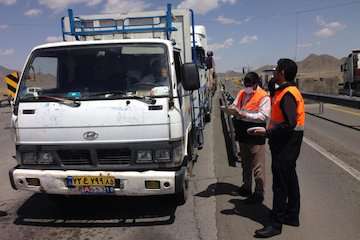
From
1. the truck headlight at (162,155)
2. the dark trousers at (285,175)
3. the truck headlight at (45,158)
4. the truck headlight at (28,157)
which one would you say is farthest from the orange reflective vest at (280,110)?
the truck headlight at (28,157)

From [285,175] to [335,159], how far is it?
437 cm

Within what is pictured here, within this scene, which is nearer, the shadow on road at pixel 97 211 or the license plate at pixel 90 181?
the license plate at pixel 90 181

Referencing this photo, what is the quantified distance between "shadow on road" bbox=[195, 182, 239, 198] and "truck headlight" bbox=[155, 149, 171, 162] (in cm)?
174

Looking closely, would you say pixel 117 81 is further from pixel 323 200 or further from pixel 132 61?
pixel 323 200

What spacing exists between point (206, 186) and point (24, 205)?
2.88 meters

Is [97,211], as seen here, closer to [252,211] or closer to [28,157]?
[28,157]

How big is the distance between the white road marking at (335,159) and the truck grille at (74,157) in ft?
14.9

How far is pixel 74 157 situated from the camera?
5605 mm

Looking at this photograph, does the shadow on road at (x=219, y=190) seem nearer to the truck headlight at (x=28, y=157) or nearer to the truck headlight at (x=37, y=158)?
the truck headlight at (x=37, y=158)

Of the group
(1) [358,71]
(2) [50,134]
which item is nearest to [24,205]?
(2) [50,134]

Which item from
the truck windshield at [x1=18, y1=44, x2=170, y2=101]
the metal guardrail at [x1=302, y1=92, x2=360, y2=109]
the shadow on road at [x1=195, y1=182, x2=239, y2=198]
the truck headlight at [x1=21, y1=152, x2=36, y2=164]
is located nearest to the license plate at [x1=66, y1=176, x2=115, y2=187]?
the truck headlight at [x1=21, y1=152, x2=36, y2=164]

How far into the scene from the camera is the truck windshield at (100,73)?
5.73m

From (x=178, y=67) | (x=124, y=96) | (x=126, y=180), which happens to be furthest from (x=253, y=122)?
(x=126, y=180)

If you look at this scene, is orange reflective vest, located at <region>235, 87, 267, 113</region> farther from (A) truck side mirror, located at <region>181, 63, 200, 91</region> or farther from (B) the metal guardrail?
(B) the metal guardrail
